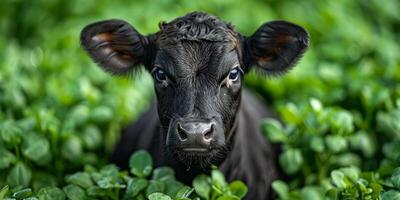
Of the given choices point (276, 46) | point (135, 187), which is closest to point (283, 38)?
point (276, 46)

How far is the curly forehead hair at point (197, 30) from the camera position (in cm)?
552

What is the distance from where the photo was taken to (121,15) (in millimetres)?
8969

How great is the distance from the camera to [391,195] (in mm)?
4945

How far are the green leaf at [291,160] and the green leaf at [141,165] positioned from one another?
121 centimetres

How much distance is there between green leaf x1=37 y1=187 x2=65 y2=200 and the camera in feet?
17.0

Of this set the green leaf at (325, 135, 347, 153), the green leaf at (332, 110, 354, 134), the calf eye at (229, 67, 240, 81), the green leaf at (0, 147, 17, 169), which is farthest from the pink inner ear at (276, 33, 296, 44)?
the green leaf at (0, 147, 17, 169)

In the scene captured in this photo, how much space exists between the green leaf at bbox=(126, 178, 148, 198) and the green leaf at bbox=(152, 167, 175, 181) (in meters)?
0.24

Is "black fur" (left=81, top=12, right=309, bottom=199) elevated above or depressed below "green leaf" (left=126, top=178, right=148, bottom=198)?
above

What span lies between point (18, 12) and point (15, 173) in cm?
472

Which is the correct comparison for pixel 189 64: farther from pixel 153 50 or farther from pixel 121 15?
pixel 121 15

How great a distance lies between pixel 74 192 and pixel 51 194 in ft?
0.55

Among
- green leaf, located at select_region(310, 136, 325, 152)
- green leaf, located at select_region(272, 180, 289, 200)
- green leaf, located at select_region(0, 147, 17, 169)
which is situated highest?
green leaf, located at select_region(0, 147, 17, 169)

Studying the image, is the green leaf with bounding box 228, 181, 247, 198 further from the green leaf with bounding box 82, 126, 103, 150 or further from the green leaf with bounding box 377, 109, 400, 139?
the green leaf with bounding box 82, 126, 103, 150

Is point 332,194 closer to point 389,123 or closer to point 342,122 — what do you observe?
point 342,122
